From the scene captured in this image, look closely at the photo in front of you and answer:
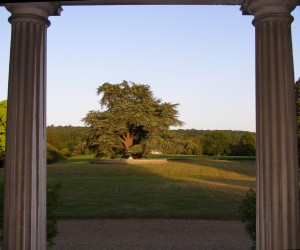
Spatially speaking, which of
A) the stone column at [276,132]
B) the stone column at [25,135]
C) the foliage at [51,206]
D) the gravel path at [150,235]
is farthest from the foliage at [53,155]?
the stone column at [276,132]

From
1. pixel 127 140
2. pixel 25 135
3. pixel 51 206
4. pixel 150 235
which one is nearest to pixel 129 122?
pixel 127 140

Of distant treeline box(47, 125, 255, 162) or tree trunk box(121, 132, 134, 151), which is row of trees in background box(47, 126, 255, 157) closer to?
distant treeline box(47, 125, 255, 162)

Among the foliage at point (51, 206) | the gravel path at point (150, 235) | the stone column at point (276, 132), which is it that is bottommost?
the gravel path at point (150, 235)

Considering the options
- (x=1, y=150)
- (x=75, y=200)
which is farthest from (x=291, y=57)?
(x=1, y=150)

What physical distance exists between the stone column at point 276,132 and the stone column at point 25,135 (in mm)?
2111

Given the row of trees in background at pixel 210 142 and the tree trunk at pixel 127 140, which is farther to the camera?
the row of trees in background at pixel 210 142

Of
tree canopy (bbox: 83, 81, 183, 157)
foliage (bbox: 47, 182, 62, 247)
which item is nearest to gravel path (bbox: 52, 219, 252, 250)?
foliage (bbox: 47, 182, 62, 247)

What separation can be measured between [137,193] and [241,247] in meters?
9.33

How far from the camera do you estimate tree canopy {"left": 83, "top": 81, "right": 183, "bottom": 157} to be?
31703 mm

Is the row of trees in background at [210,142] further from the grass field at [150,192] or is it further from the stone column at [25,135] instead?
the stone column at [25,135]

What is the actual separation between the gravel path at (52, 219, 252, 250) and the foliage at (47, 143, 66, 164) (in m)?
24.8

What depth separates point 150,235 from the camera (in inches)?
366

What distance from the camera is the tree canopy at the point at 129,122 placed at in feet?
104

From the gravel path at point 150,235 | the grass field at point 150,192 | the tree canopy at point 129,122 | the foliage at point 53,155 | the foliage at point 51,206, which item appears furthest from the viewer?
the foliage at point 53,155
